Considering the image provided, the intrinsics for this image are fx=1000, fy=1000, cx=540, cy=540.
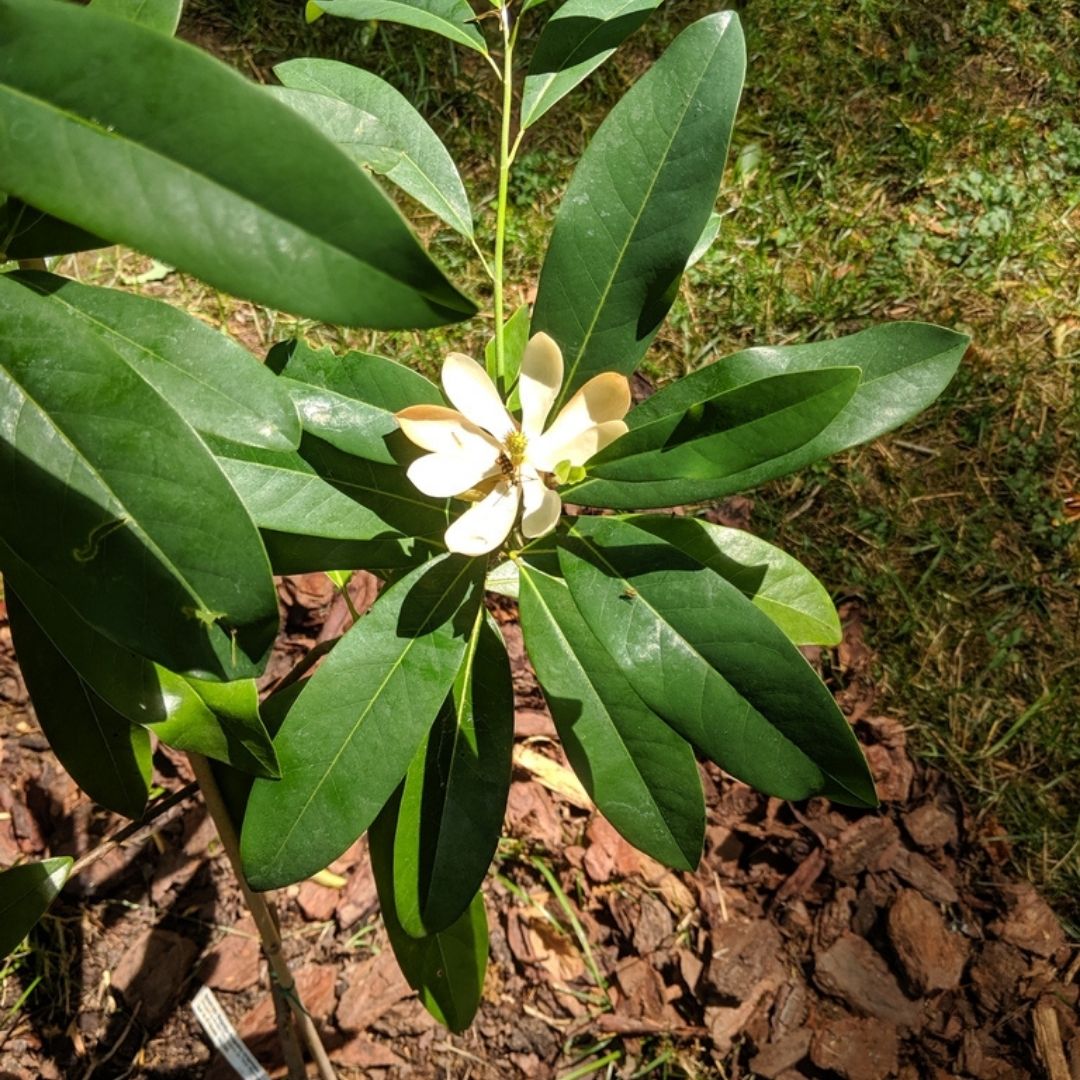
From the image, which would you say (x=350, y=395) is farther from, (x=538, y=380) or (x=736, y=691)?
(x=736, y=691)

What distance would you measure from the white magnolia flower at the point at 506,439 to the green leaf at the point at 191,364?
14cm

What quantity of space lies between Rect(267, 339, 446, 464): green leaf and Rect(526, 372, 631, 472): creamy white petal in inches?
5.0

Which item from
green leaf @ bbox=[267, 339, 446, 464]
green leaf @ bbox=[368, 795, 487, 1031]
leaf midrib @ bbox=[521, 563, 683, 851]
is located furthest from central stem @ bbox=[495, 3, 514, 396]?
green leaf @ bbox=[368, 795, 487, 1031]

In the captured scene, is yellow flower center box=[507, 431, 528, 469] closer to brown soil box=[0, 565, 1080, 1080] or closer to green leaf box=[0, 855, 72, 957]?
green leaf box=[0, 855, 72, 957]

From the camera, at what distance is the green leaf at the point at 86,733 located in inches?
38.8

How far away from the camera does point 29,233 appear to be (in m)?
0.77

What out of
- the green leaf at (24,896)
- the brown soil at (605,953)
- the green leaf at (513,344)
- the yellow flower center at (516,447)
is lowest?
the brown soil at (605,953)

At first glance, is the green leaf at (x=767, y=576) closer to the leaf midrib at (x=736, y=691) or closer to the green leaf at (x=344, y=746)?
the leaf midrib at (x=736, y=691)

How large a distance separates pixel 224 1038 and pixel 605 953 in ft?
1.94

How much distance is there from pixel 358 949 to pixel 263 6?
74.1 inches

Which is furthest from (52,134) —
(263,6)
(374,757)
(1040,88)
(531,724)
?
(1040,88)

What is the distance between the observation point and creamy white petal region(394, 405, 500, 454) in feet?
2.76

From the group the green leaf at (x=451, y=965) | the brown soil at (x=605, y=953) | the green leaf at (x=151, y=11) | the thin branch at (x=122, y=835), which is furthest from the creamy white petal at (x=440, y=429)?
the brown soil at (x=605, y=953)

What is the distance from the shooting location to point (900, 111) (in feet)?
7.01
